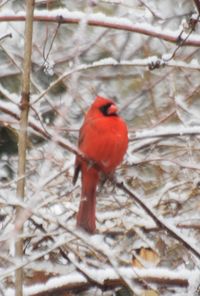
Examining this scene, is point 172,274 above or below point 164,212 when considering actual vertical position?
below

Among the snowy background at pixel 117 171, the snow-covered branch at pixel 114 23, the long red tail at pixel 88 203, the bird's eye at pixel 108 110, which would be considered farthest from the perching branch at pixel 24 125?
the bird's eye at pixel 108 110

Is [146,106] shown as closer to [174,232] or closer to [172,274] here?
[172,274]

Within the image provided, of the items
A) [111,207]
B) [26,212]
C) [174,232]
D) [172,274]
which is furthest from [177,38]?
[111,207]

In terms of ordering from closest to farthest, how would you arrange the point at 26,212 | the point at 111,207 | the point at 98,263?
1. the point at 26,212
2. the point at 98,263
3. the point at 111,207

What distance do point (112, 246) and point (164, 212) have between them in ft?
1.24

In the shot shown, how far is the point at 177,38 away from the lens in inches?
119

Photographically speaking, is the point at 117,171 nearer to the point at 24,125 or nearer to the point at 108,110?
the point at 108,110

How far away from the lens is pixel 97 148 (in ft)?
12.1

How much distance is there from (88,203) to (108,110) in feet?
1.52

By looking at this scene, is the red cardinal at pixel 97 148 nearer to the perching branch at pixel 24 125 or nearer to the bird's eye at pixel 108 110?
the bird's eye at pixel 108 110

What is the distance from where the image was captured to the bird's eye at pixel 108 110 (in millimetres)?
3770

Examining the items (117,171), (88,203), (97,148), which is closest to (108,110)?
(97,148)

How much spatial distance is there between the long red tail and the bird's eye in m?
0.28

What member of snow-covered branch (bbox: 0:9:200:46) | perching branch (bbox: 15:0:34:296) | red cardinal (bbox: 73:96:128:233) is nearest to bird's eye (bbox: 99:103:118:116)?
red cardinal (bbox: 73:96:128:233)
